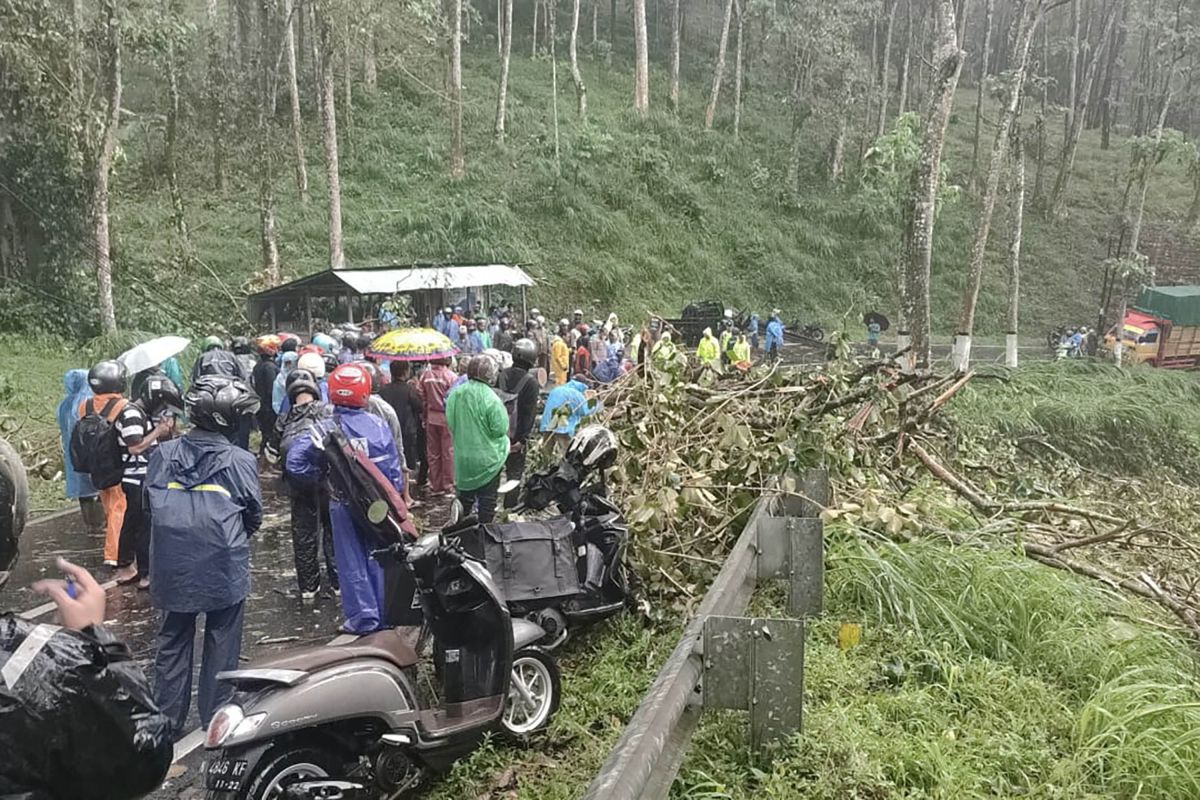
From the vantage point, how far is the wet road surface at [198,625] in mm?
5281

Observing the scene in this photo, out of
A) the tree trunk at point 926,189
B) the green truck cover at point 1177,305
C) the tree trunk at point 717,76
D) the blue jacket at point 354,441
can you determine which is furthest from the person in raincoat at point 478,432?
the tree trunk at point 717,76

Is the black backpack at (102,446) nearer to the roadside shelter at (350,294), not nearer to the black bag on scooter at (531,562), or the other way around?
the black bag on scooter at (531,562)

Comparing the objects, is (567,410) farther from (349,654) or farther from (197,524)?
(349,654)

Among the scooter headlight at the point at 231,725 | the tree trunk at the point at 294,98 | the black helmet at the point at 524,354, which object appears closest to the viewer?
the scooter headlight at the point at 231,725

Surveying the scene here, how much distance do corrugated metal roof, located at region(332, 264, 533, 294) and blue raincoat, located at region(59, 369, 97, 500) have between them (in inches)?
319

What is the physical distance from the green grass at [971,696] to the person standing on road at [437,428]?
5128mm

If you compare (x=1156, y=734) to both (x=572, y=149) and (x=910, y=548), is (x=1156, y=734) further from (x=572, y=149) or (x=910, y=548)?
(x=572, y=149)

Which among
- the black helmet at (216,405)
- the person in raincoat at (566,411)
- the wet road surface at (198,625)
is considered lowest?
the wet road surface at (198,625)

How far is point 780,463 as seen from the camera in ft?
18.0

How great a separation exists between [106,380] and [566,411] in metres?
3.64

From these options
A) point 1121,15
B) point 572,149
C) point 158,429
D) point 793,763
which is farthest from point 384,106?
point 1121,15

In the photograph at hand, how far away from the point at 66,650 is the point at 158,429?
548 cm

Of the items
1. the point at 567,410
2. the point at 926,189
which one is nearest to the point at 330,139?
the point at 926,189

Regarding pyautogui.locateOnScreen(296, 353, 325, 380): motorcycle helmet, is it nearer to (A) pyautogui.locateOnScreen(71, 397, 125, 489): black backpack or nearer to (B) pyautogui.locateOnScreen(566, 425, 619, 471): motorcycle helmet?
(A) pyautogui.locateOnScreen(71, 397, 125, 489): black backpack
